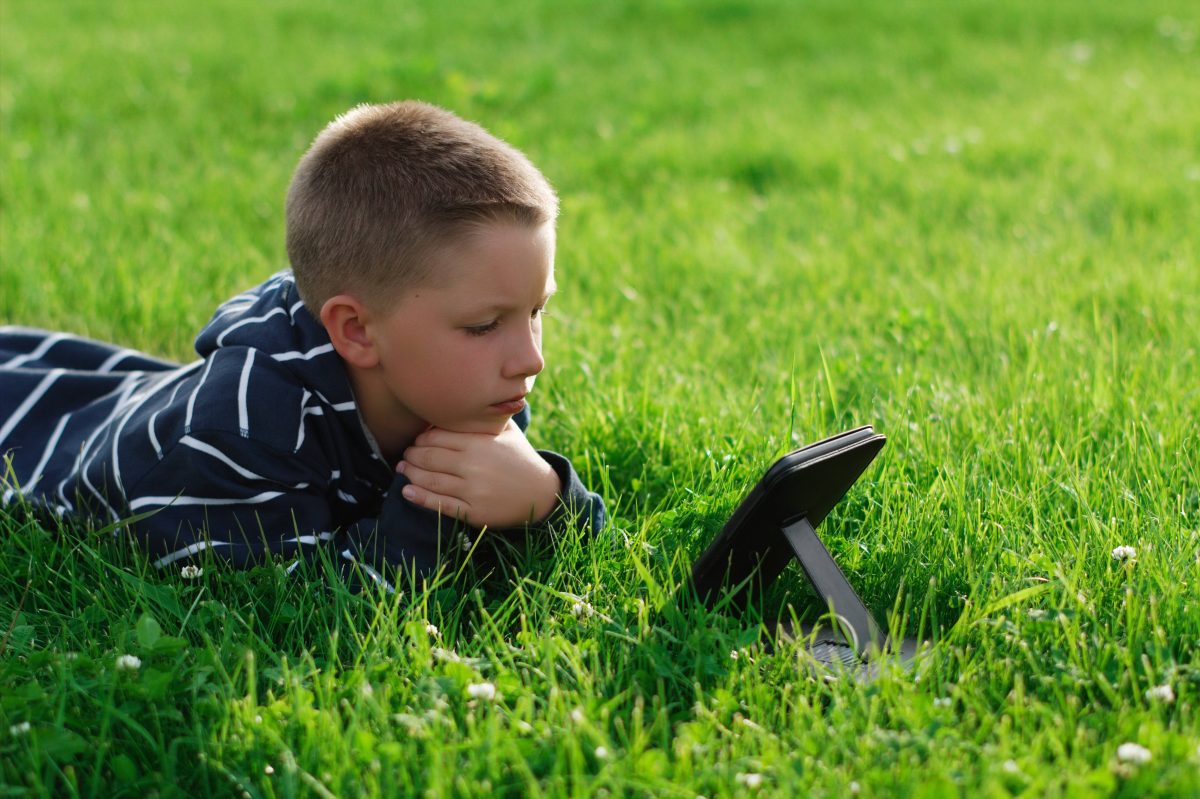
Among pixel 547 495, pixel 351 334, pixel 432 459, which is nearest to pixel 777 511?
pixel 547 495

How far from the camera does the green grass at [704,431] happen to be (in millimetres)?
1947

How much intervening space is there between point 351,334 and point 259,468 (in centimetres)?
35

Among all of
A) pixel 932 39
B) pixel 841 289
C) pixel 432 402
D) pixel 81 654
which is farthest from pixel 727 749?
pixel 932 39

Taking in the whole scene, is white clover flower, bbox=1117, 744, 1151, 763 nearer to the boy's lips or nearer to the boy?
the boy

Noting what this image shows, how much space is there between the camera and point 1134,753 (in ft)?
5.94

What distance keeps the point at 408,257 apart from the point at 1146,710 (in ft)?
5.45

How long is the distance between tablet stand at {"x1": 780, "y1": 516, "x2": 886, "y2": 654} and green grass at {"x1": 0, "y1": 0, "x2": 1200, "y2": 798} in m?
0.09

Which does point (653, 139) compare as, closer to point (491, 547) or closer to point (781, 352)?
point (781, 352)

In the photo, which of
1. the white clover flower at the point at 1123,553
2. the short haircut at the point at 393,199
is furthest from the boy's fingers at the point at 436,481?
the white clover flower at the point at 1123,553

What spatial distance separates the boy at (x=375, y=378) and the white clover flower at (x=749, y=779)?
857 mm

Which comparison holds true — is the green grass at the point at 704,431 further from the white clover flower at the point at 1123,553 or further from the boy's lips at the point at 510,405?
the boy's lips at the point at 510,405

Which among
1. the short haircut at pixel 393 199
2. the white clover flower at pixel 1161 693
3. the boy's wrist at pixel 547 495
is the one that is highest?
the short haircut at pixel 393 199

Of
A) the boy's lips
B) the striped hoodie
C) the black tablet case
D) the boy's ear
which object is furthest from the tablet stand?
the boy's ear

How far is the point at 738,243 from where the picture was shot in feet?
16.0
